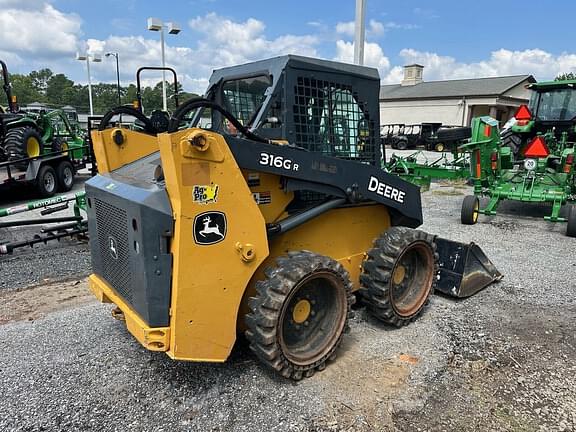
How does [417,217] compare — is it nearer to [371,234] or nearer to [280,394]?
[371,234]

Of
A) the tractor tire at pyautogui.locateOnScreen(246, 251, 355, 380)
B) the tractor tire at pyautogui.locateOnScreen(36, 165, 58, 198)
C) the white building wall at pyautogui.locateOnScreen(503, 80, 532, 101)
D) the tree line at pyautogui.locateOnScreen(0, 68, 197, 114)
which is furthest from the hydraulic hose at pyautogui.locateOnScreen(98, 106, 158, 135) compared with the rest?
the tree line at pyautogui.locateOnScreen(0, 68, 197, 114)

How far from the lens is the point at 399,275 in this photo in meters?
4.03

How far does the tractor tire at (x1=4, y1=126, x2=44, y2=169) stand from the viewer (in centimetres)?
1043

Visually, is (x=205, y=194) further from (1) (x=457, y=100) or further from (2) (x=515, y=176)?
(1) (x=457, y=100)

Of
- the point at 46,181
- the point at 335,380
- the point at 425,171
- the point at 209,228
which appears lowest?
the point at 335,380

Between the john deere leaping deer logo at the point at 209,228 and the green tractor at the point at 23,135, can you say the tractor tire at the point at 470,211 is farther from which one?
the green tractor at the point at 23,135

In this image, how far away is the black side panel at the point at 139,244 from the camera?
8.32 ft

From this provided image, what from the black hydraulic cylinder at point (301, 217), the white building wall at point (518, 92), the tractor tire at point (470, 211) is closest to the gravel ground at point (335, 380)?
the black hydraulic cylinder at point (301, 217)

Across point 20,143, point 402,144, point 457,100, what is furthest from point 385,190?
point 457,100

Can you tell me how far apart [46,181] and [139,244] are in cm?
981

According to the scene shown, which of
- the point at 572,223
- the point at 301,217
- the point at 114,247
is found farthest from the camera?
the point at 572,223

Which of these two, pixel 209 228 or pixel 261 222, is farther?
pixel 261 222

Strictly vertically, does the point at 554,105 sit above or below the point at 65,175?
above

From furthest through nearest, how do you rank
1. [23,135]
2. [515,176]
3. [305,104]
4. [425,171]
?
[425,171] → [23,135] → [515,176] → [305,104]
